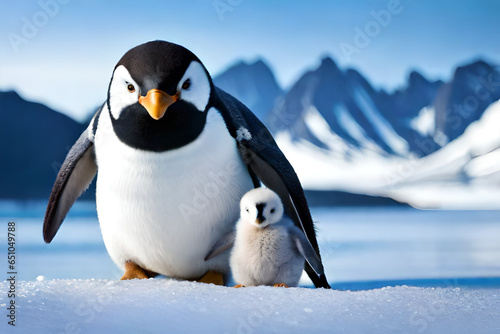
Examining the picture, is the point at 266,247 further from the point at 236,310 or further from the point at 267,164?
the point at 236,310

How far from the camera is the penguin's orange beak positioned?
174 centimetres

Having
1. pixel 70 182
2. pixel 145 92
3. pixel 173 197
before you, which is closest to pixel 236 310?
pixel 173 197

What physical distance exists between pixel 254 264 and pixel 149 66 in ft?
2.23

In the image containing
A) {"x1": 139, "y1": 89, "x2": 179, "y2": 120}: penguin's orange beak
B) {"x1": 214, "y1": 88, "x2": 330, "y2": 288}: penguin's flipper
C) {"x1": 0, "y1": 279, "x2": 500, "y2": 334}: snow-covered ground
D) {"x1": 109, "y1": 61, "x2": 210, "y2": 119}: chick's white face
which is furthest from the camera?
{"x1": 214, "y1": 88, "x2": 330, "y2": 288}: penguin's flipper

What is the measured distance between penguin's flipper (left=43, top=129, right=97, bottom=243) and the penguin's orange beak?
1.71 feet

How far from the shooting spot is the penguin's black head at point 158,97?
5.90 feet

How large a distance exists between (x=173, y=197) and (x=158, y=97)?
0.37 meters

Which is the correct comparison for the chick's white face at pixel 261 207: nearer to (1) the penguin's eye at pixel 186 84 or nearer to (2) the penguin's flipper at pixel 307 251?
(2) the penguin's flipper at pixel 307 251

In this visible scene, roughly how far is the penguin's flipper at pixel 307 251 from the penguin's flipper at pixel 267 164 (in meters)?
0.13

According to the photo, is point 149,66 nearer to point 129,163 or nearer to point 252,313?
point 129,163

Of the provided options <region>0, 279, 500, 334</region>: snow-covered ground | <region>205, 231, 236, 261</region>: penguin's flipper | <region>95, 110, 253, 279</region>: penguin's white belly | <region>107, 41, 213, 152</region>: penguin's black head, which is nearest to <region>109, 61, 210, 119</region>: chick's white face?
<region>107, 41, 213, 152</region>: penguin's black head

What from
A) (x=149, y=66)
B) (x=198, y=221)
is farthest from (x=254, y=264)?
(x=149, y=66)

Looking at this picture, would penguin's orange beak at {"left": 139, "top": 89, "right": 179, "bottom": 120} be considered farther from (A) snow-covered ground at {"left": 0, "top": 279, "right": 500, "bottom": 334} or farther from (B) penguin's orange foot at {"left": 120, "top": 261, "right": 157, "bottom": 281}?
(B) penguin's orange foot at {"left": 120, "top": 261, "right": 157, "bottom": 281}

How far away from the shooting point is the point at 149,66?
71.6 inches
